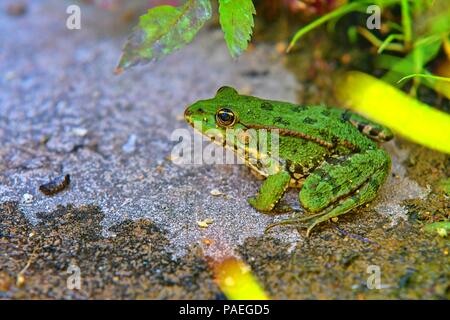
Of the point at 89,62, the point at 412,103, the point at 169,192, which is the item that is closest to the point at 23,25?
the point at 89,62

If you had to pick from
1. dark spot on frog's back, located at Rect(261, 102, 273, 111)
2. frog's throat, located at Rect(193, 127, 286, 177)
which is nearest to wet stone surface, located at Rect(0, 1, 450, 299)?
frog's throat, located at Rect(193, 127, 286, 177)

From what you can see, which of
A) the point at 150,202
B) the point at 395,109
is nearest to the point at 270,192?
the point at 150,202

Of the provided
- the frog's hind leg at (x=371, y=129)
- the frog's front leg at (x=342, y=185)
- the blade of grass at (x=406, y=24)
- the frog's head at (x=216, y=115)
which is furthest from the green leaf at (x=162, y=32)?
the blade of grass at (x=406, y=24)

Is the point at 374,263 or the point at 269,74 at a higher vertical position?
the point at 269,74

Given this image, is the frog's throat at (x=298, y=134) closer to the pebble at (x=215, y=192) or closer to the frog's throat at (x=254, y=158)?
the frog's throat at (x=254, y=158)

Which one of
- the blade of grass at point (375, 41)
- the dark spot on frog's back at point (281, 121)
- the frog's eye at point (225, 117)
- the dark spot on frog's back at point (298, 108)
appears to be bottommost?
the dark spot on frog's back at point (281, 121)
